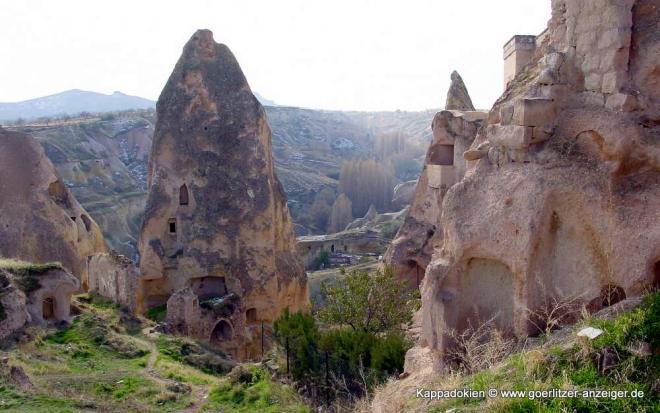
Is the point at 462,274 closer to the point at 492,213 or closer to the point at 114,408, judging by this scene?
the point at 492,213

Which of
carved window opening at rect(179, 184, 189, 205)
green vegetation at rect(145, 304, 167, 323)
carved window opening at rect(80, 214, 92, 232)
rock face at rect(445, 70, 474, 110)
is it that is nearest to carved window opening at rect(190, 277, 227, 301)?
green vegetation at rect(145, 304, 167, 323)

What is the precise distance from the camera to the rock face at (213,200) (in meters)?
17.5

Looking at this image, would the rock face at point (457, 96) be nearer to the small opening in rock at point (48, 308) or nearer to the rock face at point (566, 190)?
the rock face at point (566, 190)

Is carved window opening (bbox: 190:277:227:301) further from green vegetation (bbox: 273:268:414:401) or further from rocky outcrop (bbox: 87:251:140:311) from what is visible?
green vegetation (bbox: 273:268:414:401)

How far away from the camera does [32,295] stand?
1333 centimetres

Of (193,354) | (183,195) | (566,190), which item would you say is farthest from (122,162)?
(566,190)

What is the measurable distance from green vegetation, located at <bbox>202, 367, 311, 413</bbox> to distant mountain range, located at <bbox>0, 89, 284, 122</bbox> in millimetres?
144012

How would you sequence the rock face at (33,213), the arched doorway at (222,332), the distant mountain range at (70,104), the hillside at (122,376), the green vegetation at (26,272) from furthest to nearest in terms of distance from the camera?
the distant mountain range at (70,104) < the rock face at (33,213) < the arched doorway at (222,332) < the green vegetation at (26,272) < the hillside at (122,376)

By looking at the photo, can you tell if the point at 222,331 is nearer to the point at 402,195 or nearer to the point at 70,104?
the point at 402,195

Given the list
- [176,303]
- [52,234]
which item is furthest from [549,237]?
[52,234]

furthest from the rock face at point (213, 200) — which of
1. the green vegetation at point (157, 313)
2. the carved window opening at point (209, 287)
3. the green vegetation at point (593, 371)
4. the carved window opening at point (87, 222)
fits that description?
the green vegetation at point (593, 371)

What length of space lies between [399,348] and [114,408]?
437 cm

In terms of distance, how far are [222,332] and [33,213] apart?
23.6 feet

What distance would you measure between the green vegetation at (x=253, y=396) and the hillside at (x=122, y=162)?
110 ft
